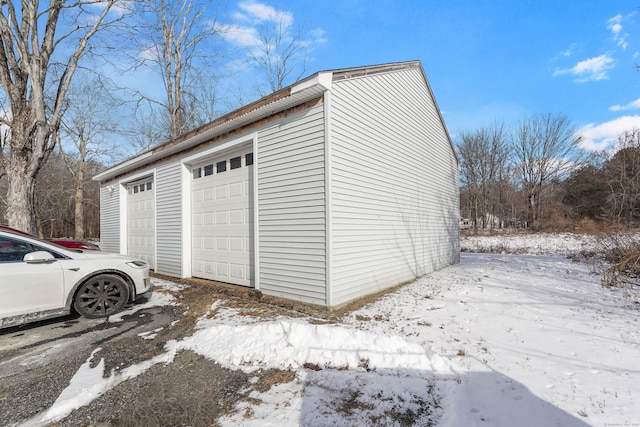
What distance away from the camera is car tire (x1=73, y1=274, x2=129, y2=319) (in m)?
4.38

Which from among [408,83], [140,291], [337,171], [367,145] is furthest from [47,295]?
[408,83]

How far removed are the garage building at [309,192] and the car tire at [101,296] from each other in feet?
7.15

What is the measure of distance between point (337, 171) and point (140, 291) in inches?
157

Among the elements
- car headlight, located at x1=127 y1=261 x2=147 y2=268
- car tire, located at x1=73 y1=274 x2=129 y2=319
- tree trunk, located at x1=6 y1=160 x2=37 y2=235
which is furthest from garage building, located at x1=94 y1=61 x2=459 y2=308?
tree trunk, located at x1=6 y1=160 x2=37 y2=235

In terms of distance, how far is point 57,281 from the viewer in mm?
4066

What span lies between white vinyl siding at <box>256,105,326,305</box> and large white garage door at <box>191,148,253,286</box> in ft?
2.33

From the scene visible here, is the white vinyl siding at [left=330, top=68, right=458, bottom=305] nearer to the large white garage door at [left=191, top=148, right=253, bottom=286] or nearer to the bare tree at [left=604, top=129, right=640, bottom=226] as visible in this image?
the large white garage door at [left=191, top=148, right=253, bottom=286]

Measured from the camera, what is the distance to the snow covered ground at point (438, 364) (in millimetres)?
2205

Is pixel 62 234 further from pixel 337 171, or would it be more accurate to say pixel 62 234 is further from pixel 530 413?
pixel 530 413

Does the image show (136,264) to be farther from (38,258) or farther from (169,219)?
(169,219)

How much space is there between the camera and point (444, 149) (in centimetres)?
1031

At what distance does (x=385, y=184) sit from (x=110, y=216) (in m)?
10.5

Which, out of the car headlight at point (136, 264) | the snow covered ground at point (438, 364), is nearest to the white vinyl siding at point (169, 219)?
the car headlight at point (136, 264)

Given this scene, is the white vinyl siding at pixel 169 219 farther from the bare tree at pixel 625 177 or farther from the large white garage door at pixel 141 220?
the bare tree at pixel 625 177
